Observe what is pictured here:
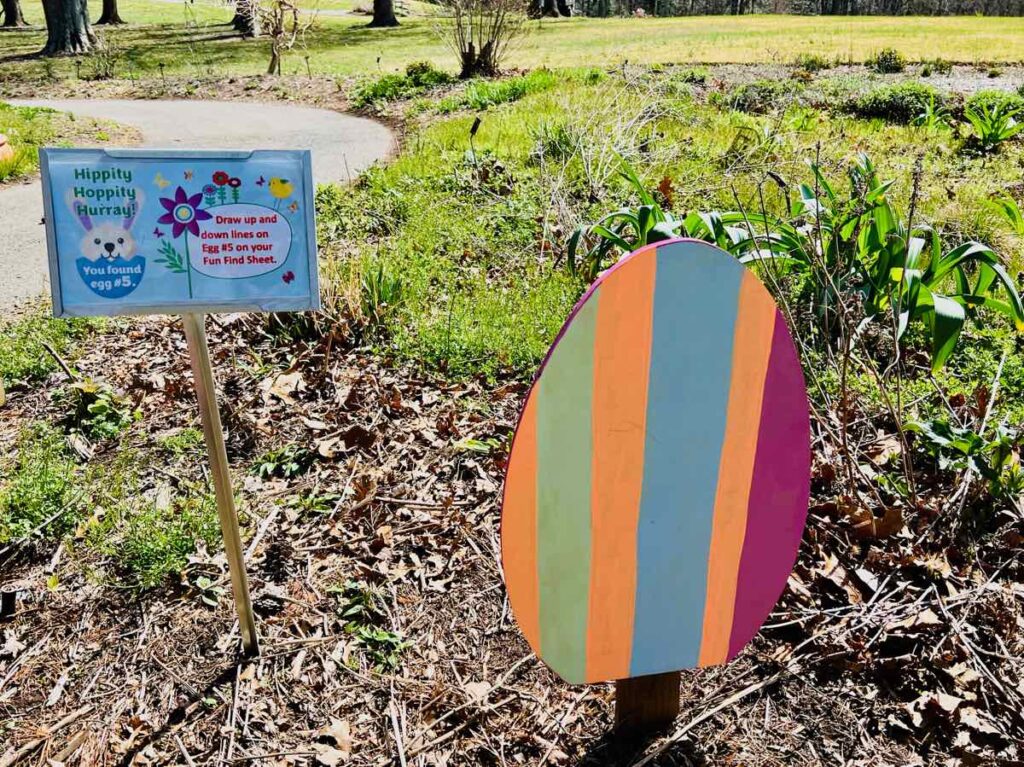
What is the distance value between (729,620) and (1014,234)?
4668mm

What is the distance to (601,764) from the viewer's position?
2104 mm

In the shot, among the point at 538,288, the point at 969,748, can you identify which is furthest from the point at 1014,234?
the point at 969,748

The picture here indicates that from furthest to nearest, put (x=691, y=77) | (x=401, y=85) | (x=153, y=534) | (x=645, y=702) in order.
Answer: (x=401, y=85) < (x=691, y=77) < (x=153, y=534) < (x=645, y=702)

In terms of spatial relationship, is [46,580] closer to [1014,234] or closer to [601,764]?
[601,764]

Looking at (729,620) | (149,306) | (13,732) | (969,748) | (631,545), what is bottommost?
(13,732)

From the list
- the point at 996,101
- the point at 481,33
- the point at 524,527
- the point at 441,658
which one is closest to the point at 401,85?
the point at 481,33

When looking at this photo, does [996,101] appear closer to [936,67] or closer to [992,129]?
[992,129]

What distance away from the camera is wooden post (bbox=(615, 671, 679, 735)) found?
203 cm

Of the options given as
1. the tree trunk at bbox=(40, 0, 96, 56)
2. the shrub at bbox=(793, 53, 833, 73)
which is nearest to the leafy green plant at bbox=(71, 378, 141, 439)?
the shrub at bbox=(793, 53, 833, 73)

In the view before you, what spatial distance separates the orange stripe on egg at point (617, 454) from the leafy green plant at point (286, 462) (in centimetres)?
180

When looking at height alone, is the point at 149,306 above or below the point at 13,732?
above

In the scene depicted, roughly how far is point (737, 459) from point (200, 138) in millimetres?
10547

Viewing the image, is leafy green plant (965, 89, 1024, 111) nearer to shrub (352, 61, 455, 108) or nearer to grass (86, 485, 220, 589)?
shrub (352, 61, 455, 108)

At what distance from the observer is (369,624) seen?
2562mm
